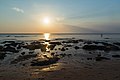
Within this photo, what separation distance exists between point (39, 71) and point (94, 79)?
6.21 metres

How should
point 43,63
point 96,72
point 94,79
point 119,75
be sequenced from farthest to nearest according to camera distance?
point 43,63
point 96,72
point 119,75
point 94,79

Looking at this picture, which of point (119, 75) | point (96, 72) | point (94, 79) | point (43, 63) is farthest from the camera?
point (43, 63)

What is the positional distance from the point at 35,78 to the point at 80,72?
5214mm

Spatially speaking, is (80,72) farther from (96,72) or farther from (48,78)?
(48,78)

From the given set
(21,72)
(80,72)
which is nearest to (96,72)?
(80,72)

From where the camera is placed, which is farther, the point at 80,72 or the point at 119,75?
the point at 80,72

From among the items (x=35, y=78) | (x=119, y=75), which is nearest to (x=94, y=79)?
(x=119, y=75)

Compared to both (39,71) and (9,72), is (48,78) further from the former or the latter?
(9,72)

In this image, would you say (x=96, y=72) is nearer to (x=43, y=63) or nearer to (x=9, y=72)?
(x=43, y=63)

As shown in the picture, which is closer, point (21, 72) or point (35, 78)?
point (35, 78)

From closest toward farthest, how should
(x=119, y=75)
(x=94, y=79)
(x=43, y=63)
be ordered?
(x=94, y=79) → (x=119, y=75) → (x=43, y=63)

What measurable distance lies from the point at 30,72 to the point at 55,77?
3.24 meters

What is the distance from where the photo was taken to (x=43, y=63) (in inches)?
982

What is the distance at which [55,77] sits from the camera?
18.5m
